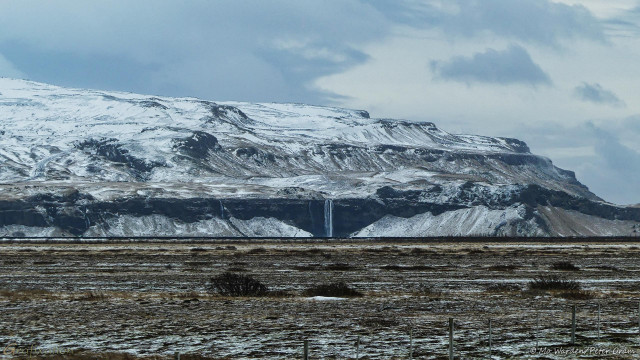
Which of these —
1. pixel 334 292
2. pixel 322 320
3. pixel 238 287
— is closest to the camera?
pixel 322 320

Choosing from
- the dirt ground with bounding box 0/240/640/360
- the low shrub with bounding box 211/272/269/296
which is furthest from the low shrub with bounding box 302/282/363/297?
the low shrub with bounding box 211/272/269/296

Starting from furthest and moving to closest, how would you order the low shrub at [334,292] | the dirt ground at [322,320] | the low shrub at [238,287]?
the low shrub at [238,287]
the low shrub at [334,292]
the dirt ground at [322,320]

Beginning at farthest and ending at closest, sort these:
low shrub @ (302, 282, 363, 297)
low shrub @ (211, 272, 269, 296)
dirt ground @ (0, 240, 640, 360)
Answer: low shrub @ (211, 272, 269, 296) < low shrub @ (302, 282, 363, 297) < dirt ground @ (0, 240, 640, 360)

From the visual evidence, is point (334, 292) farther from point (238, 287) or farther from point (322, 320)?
point (322, 320)

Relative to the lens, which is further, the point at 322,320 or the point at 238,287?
the point at 238,287

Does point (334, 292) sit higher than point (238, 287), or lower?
lower

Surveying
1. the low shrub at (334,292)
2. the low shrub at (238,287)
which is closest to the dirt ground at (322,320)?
the low shrub at (334,292)

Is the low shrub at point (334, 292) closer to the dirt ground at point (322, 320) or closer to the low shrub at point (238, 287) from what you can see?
the dirt ground at point (322, 320)

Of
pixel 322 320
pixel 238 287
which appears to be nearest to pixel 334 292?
pixel 238 287

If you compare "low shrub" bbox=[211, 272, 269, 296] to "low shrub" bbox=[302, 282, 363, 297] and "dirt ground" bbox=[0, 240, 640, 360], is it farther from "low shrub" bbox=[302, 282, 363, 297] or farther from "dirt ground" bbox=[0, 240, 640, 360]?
"low shrub" bbox=[302, 282, 363, 297]

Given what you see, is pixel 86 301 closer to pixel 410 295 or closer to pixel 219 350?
pixel 410 295

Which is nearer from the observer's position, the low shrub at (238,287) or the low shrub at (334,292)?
the low shrub at (334,292)
